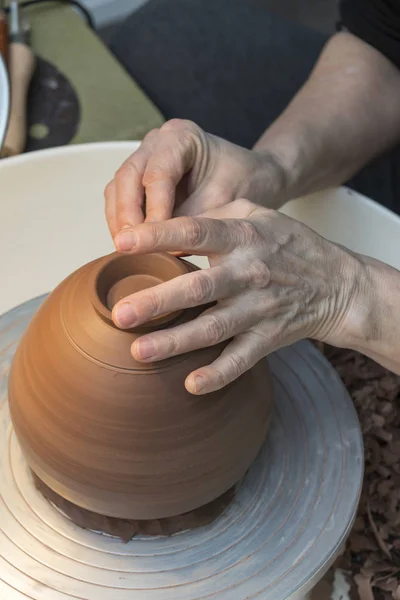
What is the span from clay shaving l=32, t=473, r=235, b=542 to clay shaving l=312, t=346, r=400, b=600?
0.29 meters

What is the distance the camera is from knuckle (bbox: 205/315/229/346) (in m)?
0.66

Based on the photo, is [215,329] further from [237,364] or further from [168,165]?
[168,165]

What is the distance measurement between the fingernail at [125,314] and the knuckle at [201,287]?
2.5 inches

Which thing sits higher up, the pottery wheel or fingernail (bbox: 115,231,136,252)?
fingernail (bbox: 115,231,136,252)

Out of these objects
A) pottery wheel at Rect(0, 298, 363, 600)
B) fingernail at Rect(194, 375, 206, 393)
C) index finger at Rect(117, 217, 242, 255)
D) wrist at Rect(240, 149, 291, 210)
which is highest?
index finger at Rect(117, 217, 242, 255)

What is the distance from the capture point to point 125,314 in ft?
2.02

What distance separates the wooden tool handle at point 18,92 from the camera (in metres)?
1.46

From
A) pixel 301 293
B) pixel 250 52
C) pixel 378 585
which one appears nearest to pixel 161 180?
pixel 301 293

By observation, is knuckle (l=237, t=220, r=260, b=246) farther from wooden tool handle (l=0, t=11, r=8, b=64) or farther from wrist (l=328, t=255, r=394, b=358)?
wooden tool handle (l=0, t=11, r=8, b=64)

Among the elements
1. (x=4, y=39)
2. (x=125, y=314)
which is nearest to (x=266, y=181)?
(x=125, y=314)

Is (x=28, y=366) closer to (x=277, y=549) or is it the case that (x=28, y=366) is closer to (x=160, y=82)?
(x=277, y=549)

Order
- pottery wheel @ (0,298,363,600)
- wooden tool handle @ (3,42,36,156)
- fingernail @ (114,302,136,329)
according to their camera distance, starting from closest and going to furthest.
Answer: fingernail @ (114,302,136,329), pottery wheel @ (0,298,363,600), wooden tool handle @ (3,42,36,156)

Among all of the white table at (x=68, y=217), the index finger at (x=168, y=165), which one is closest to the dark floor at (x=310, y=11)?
the white table at (x=68, y=217)

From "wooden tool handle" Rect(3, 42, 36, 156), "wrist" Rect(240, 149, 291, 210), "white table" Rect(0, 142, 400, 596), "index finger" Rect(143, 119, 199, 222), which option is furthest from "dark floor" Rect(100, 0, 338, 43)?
"index finger" Rect(143, 119, 199, 222)
